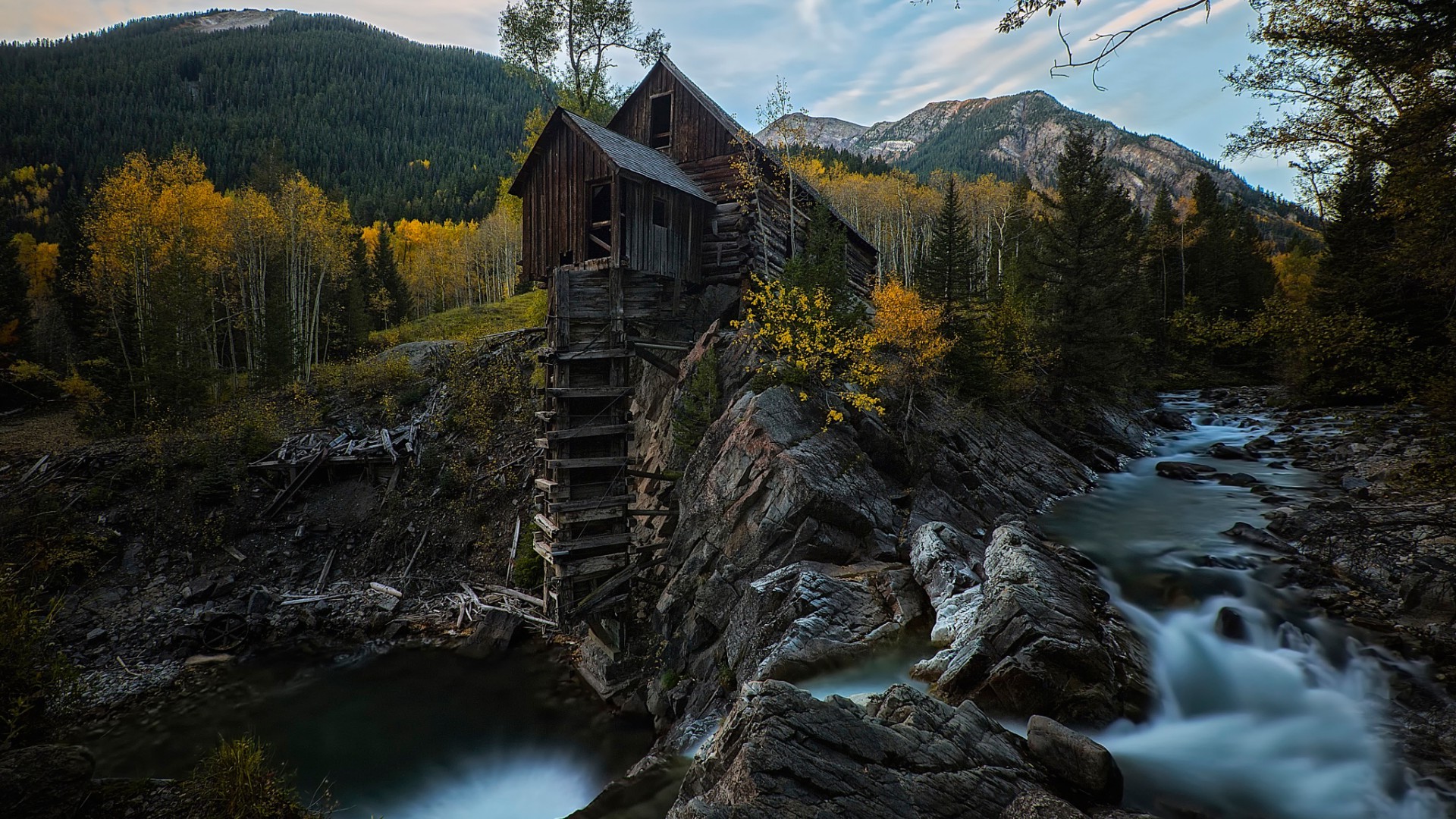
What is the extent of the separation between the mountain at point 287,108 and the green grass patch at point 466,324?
121ft

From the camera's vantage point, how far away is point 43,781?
22.4ft

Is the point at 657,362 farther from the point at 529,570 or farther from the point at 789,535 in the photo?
the point at 789,535

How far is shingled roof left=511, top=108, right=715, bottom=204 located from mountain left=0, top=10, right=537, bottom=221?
66187mm

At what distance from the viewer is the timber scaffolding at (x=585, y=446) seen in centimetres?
1457

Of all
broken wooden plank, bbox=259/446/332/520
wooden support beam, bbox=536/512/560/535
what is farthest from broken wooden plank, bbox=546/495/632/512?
broken wooden plank, bbox=259/446/332/520

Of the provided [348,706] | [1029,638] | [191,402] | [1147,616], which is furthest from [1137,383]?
[191,402]

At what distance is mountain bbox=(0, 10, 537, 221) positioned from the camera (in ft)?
283

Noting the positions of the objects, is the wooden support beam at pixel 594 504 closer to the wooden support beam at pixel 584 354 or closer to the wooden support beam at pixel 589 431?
the wooden support beam at pixel 589 431

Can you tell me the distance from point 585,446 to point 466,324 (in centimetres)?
3344

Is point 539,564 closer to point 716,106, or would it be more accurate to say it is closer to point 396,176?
point 716,106

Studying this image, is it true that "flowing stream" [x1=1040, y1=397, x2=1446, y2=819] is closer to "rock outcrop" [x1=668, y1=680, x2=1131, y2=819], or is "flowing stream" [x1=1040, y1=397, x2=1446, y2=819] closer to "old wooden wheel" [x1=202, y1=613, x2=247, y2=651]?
"rock outcrop" [x1=668, y1=680, x2=1131, y2=819]

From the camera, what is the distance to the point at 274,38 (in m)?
150

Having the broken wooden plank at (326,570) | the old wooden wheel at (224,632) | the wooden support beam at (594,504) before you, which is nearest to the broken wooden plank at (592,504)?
the wooden support beam at (594,504)

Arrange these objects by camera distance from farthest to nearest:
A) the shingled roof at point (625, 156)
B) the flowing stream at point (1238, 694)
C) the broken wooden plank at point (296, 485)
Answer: the broken wooden plank at point (296, 485), the shingled roof at point (625, 156), the flowing stream at point (1238, 694)
